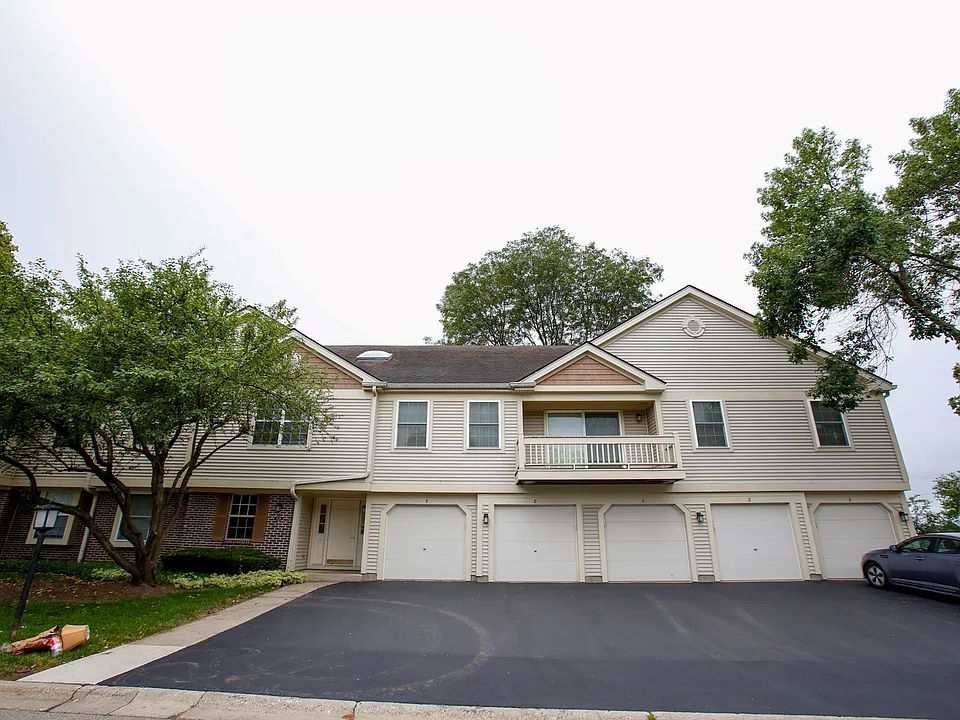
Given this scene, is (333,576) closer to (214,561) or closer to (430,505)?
(214,561)

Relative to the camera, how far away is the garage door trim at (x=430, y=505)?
1255cm

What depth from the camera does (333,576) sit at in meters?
12.7

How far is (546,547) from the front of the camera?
12.6 m

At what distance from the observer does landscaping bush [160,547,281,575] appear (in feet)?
37.8

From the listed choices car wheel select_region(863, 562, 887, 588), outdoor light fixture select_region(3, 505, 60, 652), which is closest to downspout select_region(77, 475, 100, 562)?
outdoor light fixture select_region(3, 505, 60, 652)

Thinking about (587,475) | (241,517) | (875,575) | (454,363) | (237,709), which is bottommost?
(237,709)

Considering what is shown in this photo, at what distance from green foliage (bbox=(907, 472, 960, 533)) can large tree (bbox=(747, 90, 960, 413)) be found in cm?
1321

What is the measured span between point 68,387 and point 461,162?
49.2 feet

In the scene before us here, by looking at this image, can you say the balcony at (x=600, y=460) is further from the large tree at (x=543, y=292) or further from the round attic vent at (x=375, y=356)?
the large tree at (x=543, y=292)

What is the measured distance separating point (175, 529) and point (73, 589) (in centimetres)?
293

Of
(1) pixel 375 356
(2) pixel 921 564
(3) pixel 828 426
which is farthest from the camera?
(1) pixel 375 356

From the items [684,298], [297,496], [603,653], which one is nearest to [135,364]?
[297,496]

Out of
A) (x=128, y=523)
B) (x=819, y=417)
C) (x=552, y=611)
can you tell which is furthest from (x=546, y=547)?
(x=128, y=523)

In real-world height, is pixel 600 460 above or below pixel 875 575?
above
